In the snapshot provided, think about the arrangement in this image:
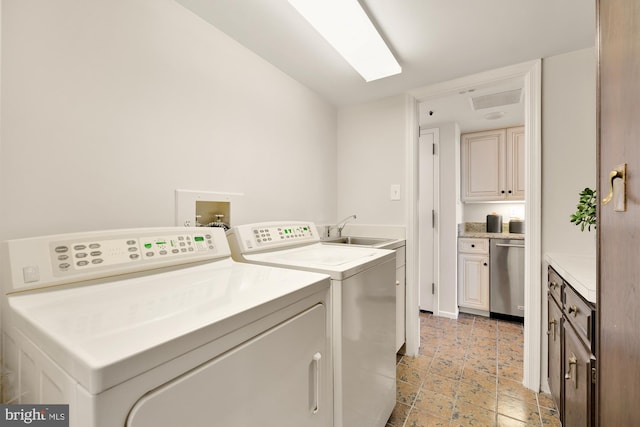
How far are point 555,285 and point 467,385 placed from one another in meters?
0.90

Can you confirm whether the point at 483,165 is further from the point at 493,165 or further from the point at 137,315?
the point at 137,315

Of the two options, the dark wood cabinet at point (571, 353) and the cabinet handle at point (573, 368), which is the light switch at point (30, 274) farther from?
the cabinet handle at point (573, 368)

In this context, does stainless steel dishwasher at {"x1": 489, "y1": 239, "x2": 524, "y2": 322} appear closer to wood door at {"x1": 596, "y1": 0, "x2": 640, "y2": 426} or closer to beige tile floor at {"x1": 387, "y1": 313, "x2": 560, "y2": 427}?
beige tile floor at {"x1": 387, "y1": 313, "x2": 560, "y2": 427}

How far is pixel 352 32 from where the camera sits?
4.74 feet

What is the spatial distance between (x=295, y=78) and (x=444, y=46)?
1034 millimetres

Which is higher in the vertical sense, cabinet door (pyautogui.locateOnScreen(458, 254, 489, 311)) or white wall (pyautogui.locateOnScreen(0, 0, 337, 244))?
white wall (pyautogui.locateOnScreen(0, 0, 337, 244))

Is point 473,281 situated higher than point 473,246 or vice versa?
point 473,246

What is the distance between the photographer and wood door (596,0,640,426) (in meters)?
0.61

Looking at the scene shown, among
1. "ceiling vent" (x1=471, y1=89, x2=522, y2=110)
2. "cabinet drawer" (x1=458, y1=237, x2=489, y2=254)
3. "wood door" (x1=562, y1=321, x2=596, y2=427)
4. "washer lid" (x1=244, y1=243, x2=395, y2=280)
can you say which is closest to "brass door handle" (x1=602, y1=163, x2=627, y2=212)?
"wood door" (x1=562, y1=321, x2=596, y2=427)

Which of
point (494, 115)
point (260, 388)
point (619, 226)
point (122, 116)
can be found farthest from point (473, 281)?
point (122, 116)

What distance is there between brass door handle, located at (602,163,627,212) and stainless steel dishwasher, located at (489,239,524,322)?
8.74ft

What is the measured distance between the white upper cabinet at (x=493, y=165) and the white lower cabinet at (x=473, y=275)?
67cm

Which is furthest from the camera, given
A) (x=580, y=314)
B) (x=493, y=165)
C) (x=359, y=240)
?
(x=493, y=165)

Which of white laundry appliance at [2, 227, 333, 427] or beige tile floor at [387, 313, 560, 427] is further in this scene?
beige tile floor at [387, 313, 560, 427]
